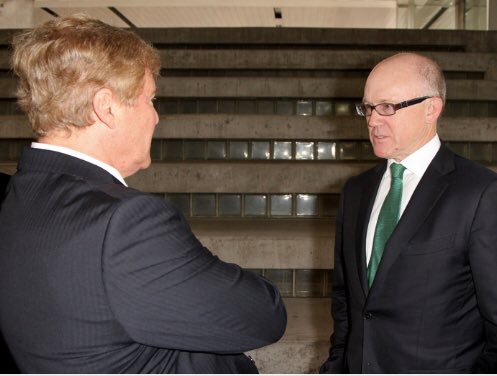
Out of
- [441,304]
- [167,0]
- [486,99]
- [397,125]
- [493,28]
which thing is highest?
[167,0]

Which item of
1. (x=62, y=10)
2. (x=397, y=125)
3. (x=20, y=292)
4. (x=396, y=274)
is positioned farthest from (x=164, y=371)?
(x=62, y=10)

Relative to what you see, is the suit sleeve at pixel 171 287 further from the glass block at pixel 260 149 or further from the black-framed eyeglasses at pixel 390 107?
the glass block at pixel 260 149

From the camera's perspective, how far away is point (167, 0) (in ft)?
41.1

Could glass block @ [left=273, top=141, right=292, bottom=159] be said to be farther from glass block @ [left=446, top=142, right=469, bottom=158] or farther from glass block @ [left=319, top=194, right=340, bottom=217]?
glass block @ [left=446, top=142, right=469, bottom=158]

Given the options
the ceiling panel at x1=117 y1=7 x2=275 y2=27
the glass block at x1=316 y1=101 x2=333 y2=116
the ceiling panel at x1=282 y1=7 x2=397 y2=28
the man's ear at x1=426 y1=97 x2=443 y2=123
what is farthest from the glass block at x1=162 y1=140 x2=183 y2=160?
the ceiling panel at x1=282 y1=7 x2=397 y2=28

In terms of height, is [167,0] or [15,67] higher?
[167,0]

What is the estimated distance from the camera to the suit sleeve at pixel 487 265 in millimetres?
1166

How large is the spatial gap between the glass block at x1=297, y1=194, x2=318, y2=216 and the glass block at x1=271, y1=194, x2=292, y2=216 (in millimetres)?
66

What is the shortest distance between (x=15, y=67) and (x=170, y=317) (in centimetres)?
44

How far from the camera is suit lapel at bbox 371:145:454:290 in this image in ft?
4.13

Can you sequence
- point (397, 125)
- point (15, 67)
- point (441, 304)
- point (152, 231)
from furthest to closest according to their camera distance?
1. point (397, 125)
2. point (441, 304)
3. point (15, 67)
4. point (152, 231)

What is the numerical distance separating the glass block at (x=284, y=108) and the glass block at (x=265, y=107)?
0.20 feet

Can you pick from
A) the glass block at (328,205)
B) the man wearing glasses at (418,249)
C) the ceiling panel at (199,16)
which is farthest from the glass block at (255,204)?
the ceiling panel at (199,16)

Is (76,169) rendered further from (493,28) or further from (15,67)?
(493,28)
